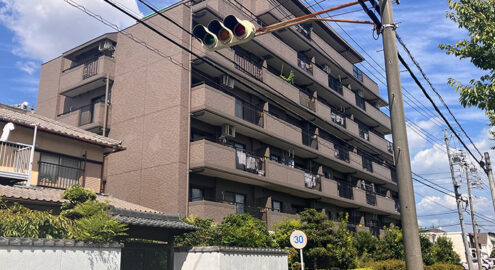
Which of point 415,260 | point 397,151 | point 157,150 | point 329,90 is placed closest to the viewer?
point 415,260

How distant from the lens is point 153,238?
14750 mm

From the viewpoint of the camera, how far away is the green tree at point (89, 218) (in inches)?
440

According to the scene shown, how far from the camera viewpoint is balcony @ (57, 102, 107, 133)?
82.8ft

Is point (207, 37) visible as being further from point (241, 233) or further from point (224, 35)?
point (241, 233)

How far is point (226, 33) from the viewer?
844 centimetres

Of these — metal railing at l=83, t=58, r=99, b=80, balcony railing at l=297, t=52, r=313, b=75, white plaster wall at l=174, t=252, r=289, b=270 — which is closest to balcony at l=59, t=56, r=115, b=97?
metal railing at l=83, t=58, r=99, b=80

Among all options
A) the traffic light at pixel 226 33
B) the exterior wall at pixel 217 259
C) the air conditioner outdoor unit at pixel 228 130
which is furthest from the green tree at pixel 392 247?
the traffic light at pixel 226 33

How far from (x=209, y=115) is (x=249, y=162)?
3556 mm

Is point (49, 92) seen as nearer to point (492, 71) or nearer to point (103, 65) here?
point (103, 65)

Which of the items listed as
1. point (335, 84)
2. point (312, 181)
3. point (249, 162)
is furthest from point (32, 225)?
point (335, 84)

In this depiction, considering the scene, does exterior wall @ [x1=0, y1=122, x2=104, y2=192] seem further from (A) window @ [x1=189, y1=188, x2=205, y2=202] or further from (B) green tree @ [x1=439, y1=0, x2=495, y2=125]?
(B) green tree @ [x1=439, y1=0, x2=495, y2=125]

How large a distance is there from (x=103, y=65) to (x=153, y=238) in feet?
47.6

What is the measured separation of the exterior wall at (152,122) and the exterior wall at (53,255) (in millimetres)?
9510

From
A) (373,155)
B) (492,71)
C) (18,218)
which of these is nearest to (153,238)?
(18,218)
